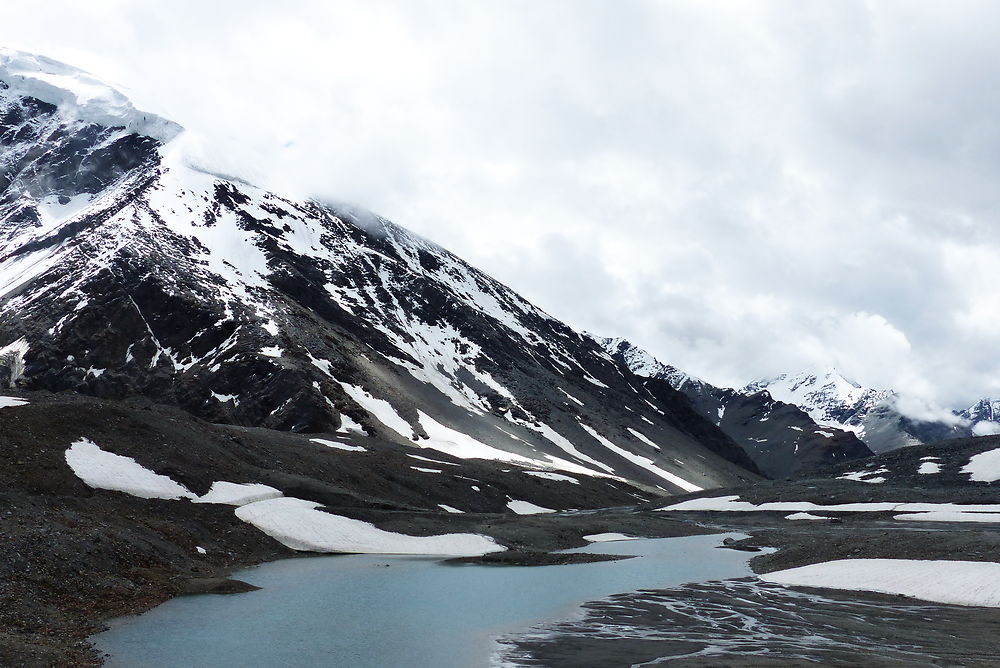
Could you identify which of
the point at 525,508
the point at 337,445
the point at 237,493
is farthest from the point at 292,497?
the point at 337,445

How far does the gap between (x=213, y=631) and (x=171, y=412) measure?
2413 inches

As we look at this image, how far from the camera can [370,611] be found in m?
38.4

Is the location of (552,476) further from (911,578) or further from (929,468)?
(911,578)

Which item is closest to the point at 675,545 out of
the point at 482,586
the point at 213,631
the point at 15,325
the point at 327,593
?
the point at 482,586

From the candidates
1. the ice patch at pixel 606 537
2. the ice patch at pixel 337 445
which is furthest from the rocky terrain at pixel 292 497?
the ice patch at pixel 606 537

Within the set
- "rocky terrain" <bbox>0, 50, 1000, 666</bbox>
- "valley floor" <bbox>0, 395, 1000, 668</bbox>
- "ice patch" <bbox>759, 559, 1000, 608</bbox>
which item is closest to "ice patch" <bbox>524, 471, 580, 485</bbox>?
"rocky terrain" <bbox>0, 50, 1000, 666</bbox>

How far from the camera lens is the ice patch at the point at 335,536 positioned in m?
63.3

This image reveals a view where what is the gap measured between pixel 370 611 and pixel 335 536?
2814 centimetres

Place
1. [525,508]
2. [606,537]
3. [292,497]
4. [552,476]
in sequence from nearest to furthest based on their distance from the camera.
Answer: [292,497] < [606,537] < [525,508] < [552,476]

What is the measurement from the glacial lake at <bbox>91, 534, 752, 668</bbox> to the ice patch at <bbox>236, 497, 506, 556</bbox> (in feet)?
11.2

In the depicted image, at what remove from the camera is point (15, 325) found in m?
173

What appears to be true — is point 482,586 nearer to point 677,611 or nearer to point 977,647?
point 677,611

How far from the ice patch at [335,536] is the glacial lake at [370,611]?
11.2 feet

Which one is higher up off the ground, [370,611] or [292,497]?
[292,497]
